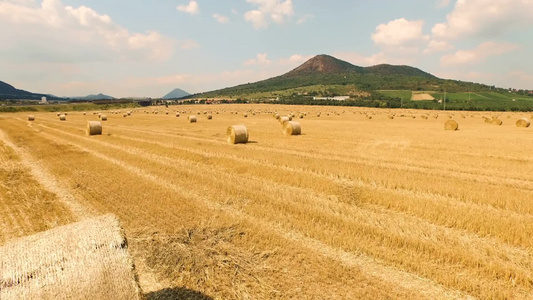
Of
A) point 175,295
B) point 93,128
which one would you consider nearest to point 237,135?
point 93,128

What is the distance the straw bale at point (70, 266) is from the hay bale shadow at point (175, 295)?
974 mm

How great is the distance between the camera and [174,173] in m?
12.9

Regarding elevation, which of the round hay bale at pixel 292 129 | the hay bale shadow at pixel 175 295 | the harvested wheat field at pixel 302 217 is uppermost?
the round hay bale at pixel 292 129

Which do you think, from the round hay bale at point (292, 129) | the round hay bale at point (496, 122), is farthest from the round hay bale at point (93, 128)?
the round hay bale at point (496, 122)

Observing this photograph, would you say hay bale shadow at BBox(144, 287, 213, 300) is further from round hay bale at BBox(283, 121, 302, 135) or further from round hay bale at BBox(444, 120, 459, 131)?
round hay bale at BBox(444, 120, 459, 131)

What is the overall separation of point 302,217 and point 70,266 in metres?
5.49

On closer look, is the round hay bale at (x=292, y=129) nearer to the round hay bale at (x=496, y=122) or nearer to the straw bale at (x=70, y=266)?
the straw bale at (x=70, y=266)

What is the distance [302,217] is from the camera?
807 cm

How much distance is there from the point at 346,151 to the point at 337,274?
517 inches

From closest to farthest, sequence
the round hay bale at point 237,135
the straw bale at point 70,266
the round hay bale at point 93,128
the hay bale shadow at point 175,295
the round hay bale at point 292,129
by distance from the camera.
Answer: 1. the straw bale at point 70,266
2. the hay bale shadow at point 175,295
3. the round hay bale at point 237,135
4. the round hay bale at point 292,129
5. the round hay bale at point 93,128

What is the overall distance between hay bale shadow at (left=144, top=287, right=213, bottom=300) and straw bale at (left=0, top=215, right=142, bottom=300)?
974 millimetres

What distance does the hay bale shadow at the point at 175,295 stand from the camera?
→ 4.85 metres

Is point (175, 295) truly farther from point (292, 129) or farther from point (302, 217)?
point (292, 129)

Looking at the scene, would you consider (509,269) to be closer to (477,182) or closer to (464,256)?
(464,256)
